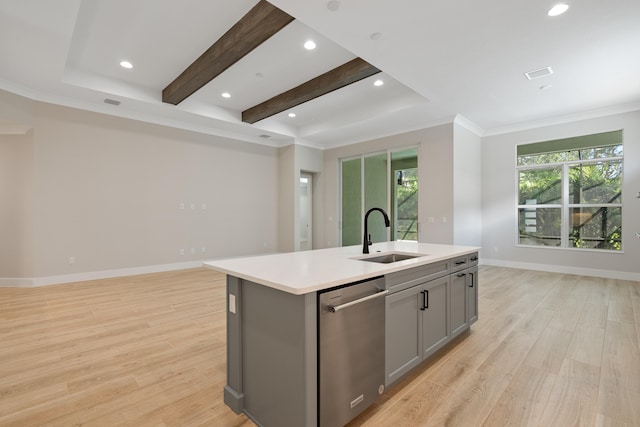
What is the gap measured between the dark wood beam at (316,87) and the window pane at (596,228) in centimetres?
511

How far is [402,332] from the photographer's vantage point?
199 centimetres

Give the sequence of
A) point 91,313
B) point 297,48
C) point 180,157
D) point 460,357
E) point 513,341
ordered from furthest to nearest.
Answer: point 180,157 → point 297,48 → point 91,313 → point 513,341 → point 460,357

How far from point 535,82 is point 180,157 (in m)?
6.50

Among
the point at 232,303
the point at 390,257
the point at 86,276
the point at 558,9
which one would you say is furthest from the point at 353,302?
the point at 86,276

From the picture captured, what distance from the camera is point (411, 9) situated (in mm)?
2840

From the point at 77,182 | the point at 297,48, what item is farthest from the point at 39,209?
the point at 297,48

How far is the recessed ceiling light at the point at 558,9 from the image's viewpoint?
2.80 m

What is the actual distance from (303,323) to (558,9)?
147 inches

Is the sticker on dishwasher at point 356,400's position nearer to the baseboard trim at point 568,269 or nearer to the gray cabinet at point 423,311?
the gray cabinet at point 423,311

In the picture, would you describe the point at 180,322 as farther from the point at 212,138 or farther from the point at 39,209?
the point at 212,138

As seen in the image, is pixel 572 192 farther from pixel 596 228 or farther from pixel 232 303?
pixel 232 303

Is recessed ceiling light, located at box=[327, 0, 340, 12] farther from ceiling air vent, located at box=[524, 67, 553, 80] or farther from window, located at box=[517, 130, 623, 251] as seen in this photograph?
window, located at box=[517, 130, 623, 251]

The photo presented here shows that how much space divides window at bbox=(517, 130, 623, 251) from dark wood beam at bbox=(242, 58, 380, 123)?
4.51m

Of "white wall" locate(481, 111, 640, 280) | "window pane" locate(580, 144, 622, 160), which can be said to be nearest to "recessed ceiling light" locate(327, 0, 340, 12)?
"white wall" locate(481, 111, 640, 280)
